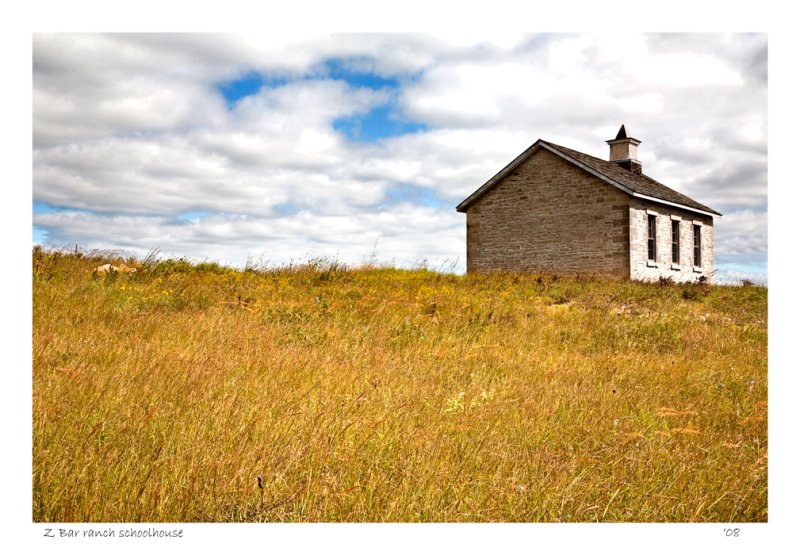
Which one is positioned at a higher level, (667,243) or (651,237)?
(651,237)

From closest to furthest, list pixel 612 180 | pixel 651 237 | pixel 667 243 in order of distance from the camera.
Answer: pixel 612 180 → pixel 651 237 → pixel 667 243

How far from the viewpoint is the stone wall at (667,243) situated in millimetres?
21469

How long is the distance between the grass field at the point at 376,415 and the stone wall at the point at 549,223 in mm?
12067

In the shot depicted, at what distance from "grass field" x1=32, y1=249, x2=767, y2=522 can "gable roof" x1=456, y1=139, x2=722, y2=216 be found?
1278 centimetres

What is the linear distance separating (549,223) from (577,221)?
1.10 metres

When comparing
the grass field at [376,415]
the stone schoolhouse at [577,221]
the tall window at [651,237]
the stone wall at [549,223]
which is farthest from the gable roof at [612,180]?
the grass field at [376,415]

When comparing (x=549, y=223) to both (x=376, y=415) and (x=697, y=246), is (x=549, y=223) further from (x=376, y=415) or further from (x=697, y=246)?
(x=376, y=415)

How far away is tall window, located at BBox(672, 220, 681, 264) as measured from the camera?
962 inches

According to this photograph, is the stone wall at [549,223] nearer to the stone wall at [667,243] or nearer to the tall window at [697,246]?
the stone wall at [667,243]

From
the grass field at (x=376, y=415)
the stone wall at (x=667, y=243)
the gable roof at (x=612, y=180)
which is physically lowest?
the grass field at (x=376, y=415)

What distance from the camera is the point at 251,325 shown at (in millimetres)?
7785

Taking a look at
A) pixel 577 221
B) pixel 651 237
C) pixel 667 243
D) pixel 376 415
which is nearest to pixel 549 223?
pixel 577 221

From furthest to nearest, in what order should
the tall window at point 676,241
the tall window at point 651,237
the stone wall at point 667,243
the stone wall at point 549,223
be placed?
1. the tall window at point 676,241
2. the tall window at point 651,237
3. the stone wall at point 667,243
4. the stone wall at point 549,223

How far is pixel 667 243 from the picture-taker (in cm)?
2359
